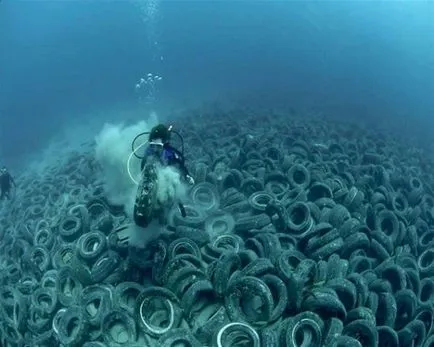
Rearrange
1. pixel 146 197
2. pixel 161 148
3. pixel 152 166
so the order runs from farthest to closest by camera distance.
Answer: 1. pixel 161 148
2. pixel 152 166
3. pixel 146 197

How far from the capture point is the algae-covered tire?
736cm

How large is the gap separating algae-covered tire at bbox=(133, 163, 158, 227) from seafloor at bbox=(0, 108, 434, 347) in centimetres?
107

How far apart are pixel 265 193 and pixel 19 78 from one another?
78.5 m

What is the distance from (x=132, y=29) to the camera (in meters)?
102

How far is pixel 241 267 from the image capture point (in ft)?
25.8

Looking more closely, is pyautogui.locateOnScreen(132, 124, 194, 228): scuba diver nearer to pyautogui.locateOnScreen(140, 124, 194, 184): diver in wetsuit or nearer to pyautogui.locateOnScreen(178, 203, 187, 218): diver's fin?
pyautogui.locateOnScreen(140, 124, 194, 184): diver in wetsuit

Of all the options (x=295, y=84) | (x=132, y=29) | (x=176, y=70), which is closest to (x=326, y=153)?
(x=295, y=84)

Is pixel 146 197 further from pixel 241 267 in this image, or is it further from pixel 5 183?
pixel 5 183

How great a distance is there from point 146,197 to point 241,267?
2.30 m

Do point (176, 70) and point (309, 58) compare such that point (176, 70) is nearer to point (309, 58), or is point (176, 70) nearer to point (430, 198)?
point (309, 58)

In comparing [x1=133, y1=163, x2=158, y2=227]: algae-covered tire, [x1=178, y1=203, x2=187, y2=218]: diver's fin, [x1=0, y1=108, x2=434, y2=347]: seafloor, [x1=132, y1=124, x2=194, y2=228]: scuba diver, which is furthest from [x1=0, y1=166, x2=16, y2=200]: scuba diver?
[x1=133, y1=163, x2=158, y2=227]: algae-covered tire

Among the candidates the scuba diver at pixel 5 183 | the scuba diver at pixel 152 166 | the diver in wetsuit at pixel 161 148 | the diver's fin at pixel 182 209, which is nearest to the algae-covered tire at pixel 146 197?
the scuba diver at pixel 152 166

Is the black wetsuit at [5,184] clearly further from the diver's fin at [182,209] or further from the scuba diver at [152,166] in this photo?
the scuba diver at [152,166]

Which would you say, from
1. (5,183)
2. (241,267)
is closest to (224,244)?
(241,267)
